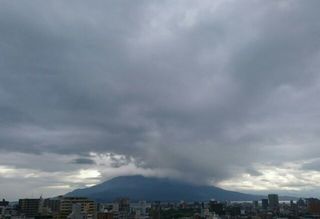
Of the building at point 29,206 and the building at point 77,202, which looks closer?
the building at point 77,202

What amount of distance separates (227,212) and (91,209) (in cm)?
8286

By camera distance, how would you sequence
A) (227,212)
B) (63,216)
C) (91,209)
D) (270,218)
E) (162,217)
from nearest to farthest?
(63,216)
(91,209)
(270,218)
(162,217)
(227,212)

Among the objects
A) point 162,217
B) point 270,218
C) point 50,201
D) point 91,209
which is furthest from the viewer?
point 50,201

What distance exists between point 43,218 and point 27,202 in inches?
1961

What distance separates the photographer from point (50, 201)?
567ft

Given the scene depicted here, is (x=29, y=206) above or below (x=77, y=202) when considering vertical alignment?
below

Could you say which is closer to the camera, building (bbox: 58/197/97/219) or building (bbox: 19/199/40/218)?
building (bbox: 58/197/97/219)

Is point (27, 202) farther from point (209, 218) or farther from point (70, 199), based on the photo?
point (209, 218)

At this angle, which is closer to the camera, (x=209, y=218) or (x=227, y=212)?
(x=209, y=218)

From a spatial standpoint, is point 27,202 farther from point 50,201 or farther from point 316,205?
point 316,205

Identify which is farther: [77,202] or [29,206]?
[29,206]

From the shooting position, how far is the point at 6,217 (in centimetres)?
11619

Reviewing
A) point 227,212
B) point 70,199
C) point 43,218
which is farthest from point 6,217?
point 227,212

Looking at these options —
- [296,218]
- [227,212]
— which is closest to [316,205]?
[296,218]
